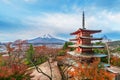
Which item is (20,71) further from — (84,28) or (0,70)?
(84,28)

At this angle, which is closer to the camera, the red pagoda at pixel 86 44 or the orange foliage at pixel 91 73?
the orange foliage at pixel 91 73

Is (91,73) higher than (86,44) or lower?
lower

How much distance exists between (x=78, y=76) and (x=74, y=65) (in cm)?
294

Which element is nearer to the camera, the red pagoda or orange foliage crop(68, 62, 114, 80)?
orange foliage crop(68, 62, 114, 80)

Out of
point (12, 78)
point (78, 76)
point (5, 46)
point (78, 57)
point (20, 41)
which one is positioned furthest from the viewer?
Answer: point (20, 41)

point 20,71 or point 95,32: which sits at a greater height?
point 95,32

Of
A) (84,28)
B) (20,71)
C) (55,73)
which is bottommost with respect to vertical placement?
(55,73)

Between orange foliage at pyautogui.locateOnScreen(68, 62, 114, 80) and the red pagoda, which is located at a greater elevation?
the red pagoda

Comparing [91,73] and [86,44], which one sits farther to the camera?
[86,44]

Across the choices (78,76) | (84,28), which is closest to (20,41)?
(84,28)

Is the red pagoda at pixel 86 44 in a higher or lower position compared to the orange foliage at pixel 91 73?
higher

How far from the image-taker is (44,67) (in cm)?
2611

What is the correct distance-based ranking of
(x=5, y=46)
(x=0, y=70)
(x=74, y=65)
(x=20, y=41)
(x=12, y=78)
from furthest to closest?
(x=20, y=41)
(x=5, y=46)
(x=74, y=65)
(x=0, y=70)
(x=12, y=78)

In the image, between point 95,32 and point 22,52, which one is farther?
point 22,52
